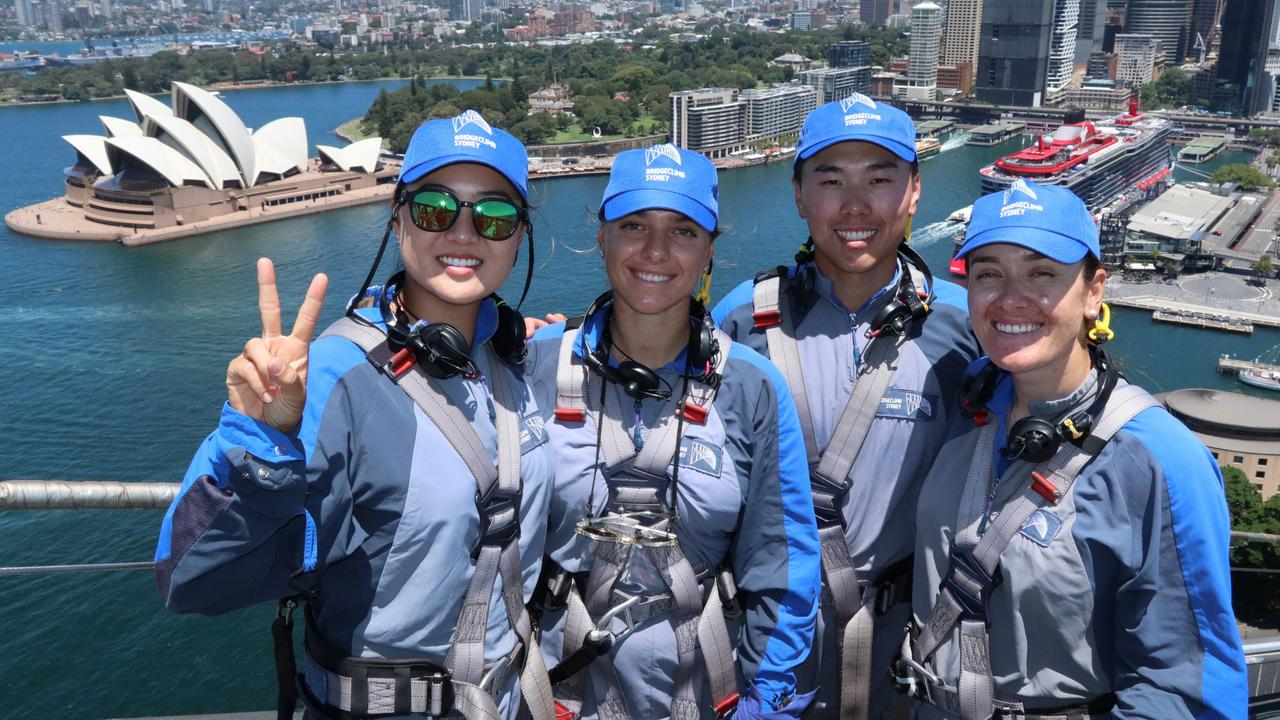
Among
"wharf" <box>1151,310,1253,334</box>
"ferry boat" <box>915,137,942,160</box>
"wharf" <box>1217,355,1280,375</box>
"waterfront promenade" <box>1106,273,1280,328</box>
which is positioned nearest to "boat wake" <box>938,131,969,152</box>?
"ferry boat" <box>915,137,942,160</box>

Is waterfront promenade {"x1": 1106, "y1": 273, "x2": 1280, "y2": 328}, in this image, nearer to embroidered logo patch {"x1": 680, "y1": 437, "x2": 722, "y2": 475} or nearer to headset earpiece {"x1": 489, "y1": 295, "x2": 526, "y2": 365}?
embroidered logo patch {"x1": 680, "y1": 437, "x2": 722, "y2": 475}

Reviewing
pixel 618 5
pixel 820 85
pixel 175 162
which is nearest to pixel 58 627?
pixel 175 162

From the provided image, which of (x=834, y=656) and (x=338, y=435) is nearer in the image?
(x=338, y=435)

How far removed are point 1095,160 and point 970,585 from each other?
22.4m

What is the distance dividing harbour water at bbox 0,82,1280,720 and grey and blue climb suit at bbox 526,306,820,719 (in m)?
0.30

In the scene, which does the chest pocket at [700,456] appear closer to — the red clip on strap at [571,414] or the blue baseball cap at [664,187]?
the red clip on strap at [571,414]

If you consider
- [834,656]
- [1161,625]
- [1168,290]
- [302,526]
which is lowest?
[1168,290]

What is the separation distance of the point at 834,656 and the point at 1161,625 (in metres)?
0.43

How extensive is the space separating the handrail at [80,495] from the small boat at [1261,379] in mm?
13575

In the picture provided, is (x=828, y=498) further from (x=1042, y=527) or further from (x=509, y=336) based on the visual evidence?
(x=509, y=336)

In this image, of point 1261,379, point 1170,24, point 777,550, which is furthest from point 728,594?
point 1170,24

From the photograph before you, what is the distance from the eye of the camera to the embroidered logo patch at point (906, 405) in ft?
4.02

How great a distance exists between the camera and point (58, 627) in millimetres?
6598

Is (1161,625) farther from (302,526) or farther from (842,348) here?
(302,526)
